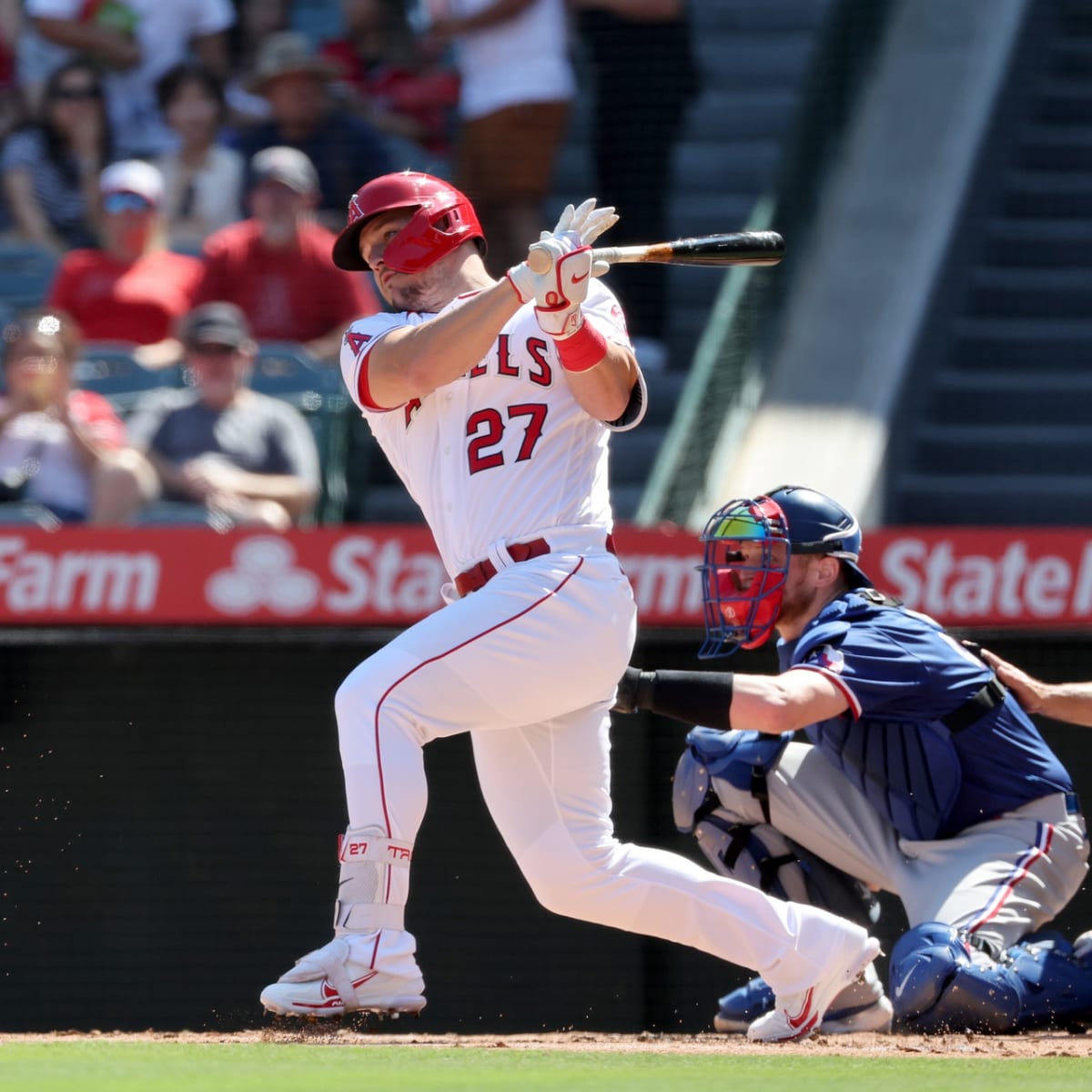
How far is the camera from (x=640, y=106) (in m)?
8.50

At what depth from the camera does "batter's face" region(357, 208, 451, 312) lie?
3912 millimetres

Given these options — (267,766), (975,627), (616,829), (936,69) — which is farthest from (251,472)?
(936,69)

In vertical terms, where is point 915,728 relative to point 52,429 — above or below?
below

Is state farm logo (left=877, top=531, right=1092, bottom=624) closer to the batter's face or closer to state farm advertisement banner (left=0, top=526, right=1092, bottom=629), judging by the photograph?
state farm advertisement banner (left=0, top=526, right=1092, bottom=629)

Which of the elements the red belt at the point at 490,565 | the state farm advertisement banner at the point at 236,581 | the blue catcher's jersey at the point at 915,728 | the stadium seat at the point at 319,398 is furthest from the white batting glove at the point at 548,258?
the stadium seat at the point at 319,398

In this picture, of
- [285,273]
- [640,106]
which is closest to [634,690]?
[285,273]

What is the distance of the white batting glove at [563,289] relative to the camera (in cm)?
348

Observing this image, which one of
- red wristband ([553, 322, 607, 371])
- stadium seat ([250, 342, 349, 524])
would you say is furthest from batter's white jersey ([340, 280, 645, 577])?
stadium seat ([250, 342, 349, 524])

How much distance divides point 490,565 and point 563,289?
0.58m

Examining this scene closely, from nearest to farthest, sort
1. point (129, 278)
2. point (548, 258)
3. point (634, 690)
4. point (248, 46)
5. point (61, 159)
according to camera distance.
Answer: point (548, 258) < point (634, 690) < point (129, 278) < point (61, 159) < point (248, 46)

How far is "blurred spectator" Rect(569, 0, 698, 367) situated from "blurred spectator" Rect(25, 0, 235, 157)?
1770 mm

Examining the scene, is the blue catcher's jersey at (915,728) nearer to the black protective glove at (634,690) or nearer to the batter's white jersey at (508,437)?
the black protective glove at (634,690)

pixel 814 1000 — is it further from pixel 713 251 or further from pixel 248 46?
pixel 248 46

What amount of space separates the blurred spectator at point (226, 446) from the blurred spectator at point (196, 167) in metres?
1.61
